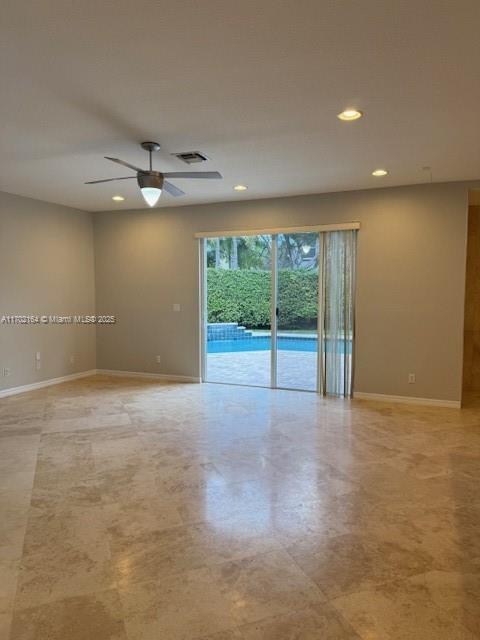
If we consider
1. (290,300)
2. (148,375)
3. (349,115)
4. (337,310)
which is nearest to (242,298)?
(290,300)

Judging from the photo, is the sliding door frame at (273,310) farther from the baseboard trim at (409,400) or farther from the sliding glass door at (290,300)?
the baseboard trim at (409,400)

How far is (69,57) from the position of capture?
2.27m

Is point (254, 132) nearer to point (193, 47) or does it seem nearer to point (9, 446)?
point (193, 47)

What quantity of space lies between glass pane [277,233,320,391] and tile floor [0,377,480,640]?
1449mm

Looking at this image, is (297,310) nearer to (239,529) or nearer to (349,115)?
(349,115)

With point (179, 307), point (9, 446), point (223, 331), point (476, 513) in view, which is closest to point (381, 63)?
point (476, 513)

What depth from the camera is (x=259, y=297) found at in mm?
6207

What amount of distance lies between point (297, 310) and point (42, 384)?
12.2 ft

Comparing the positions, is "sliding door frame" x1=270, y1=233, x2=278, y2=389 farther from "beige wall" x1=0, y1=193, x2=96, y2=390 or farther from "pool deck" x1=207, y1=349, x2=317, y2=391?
"beige wall" x1=0, y1=193, x2=96, y2=390

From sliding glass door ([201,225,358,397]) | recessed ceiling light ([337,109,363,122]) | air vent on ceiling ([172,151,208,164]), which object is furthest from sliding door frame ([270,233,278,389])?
recessed ceiling light ([337,109,363,122])

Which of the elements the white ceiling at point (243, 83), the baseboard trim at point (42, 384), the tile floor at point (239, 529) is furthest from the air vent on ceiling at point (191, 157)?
the baseboard trim at point (42, 384)

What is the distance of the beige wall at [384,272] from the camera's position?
5012mm

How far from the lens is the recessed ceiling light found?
9.65 ft

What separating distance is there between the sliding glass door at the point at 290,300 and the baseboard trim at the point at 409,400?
182 millimetres
